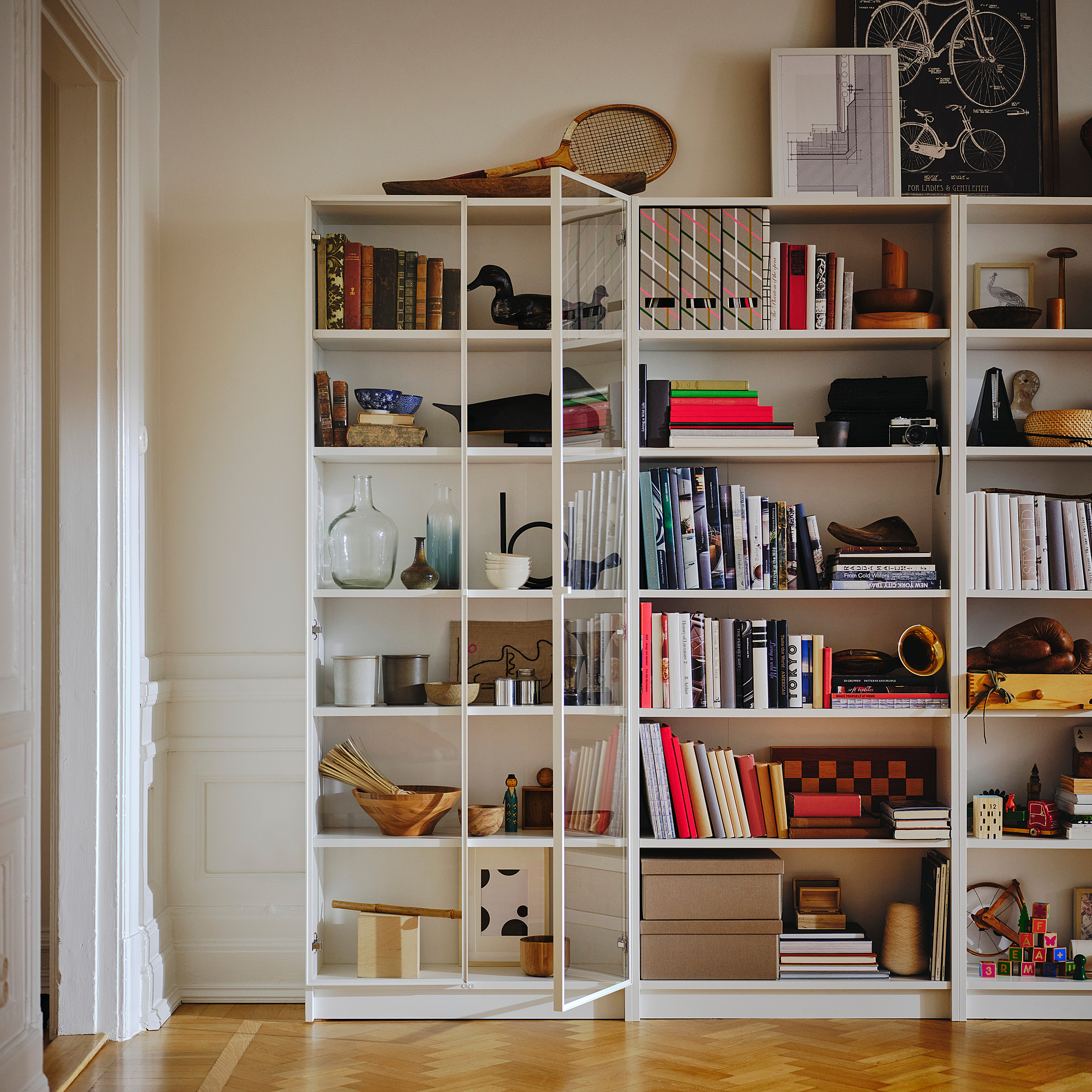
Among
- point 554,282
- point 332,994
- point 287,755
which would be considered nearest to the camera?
point 554,282

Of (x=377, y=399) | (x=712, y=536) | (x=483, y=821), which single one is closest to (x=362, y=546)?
(x=377, y=399)

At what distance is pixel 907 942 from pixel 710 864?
2.05ft

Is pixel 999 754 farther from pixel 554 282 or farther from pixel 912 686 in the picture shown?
pixel 554 282

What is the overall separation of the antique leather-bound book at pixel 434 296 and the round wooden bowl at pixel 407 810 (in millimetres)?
1369

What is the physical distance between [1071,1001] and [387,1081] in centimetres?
198

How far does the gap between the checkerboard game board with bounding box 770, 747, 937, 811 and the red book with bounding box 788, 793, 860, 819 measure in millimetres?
96

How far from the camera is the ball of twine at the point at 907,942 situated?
9.57ft

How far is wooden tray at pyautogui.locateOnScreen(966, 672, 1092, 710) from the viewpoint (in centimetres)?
287

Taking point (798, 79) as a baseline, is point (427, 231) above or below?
below

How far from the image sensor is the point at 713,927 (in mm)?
2889

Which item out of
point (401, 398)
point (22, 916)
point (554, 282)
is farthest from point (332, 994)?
point (554, 282)

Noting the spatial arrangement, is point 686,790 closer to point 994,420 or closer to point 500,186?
point 994,420

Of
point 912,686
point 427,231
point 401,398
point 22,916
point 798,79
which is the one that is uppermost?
point 798,79

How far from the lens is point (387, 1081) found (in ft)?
8.22
